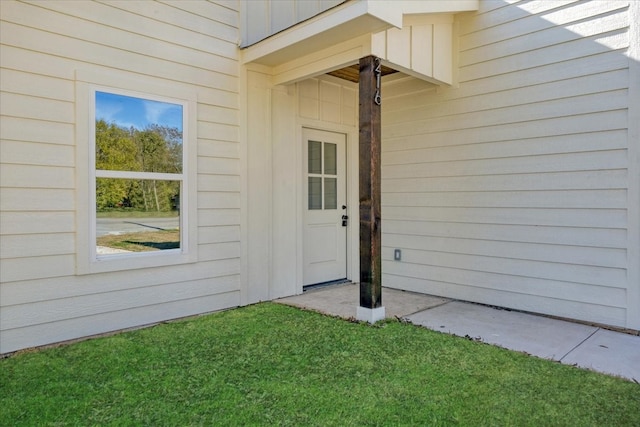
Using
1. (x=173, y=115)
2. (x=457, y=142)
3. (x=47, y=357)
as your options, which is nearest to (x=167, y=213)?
(x=173, y=115)

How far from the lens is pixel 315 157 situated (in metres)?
5.37

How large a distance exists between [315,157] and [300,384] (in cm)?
329

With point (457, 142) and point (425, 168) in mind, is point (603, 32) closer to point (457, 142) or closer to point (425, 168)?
point (457, 142)

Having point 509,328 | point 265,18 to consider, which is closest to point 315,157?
point 265,18

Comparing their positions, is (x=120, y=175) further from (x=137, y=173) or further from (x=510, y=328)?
(x=510, y=328)

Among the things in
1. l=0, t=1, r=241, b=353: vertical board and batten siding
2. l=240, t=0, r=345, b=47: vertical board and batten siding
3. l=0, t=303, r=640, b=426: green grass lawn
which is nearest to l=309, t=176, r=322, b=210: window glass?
l=0, t=1, r=241, b=353: vertical board and batten siding

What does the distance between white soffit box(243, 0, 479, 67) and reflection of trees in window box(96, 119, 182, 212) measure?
49.1 inches

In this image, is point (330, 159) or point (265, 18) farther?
point (330, 159)

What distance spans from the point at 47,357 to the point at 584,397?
3.54 meters

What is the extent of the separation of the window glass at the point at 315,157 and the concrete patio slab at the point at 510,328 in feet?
7.28

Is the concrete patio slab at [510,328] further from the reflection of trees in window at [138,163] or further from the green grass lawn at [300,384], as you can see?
the reflection of trees in window at [138,163]

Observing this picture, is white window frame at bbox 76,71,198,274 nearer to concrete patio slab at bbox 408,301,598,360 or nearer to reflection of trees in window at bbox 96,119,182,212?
reflection of trees in window at bbox 96,119,182,212

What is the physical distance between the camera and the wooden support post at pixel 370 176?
12.2 feet

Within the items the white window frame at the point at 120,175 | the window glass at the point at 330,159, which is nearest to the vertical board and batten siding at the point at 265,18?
the white window frame at the point at 120,175
